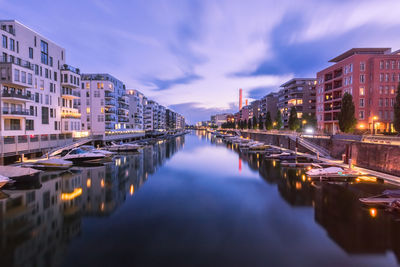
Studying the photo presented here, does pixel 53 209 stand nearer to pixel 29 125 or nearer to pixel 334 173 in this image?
pixel 29 125

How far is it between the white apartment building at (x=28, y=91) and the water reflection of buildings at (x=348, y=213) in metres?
41.8

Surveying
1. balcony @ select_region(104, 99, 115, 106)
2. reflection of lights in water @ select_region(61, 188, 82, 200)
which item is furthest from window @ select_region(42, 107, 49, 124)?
balcony @ select_region(104, 99, 115, 106)

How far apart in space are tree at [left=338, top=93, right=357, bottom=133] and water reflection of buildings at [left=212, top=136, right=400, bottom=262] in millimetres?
23281

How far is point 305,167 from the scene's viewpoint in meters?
38.0

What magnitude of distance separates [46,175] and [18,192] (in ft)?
25.9

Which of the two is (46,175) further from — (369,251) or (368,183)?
(368,183)

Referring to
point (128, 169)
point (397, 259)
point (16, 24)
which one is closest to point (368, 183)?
point (397, 259)

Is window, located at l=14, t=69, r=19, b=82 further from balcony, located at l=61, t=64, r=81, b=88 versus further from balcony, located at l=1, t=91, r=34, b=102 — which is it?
balcony, located at l=61, t=64, r=81, b=88

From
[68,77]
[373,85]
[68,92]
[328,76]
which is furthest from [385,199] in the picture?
[328,76]

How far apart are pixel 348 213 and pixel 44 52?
58.0m

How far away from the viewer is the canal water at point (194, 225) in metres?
12.4

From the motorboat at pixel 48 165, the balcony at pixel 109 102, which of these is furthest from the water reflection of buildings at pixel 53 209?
the balcony at pixel 109 102

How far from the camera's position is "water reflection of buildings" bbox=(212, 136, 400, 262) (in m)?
13.7

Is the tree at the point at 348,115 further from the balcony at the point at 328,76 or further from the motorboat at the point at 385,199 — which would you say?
the motorboat at the point at 385,199
